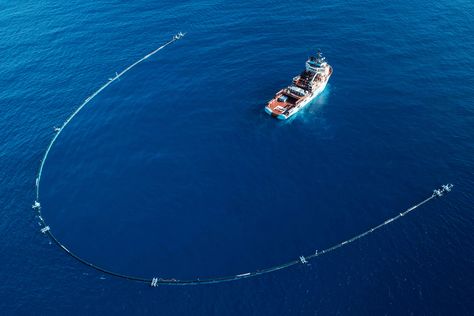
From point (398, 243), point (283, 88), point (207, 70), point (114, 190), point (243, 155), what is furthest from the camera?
point (207, 70)

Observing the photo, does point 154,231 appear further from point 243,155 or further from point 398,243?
point 398,243

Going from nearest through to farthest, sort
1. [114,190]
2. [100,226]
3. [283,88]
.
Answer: [100,226] → [114,190] → [283,88]

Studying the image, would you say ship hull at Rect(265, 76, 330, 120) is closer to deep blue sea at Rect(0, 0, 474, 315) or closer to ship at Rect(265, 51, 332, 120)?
ship at Rect(265, 51, 332, 120)

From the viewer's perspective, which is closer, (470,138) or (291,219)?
(291,219)

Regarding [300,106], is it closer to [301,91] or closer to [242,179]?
[301,91]

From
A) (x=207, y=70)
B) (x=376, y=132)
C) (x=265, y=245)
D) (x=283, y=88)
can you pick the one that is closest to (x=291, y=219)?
(x=265, y=245)

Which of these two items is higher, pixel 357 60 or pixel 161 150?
pixel 357 60

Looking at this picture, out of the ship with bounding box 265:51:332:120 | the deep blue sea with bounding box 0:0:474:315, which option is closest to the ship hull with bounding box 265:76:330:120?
the ship with bounding box 265:51:332:120
